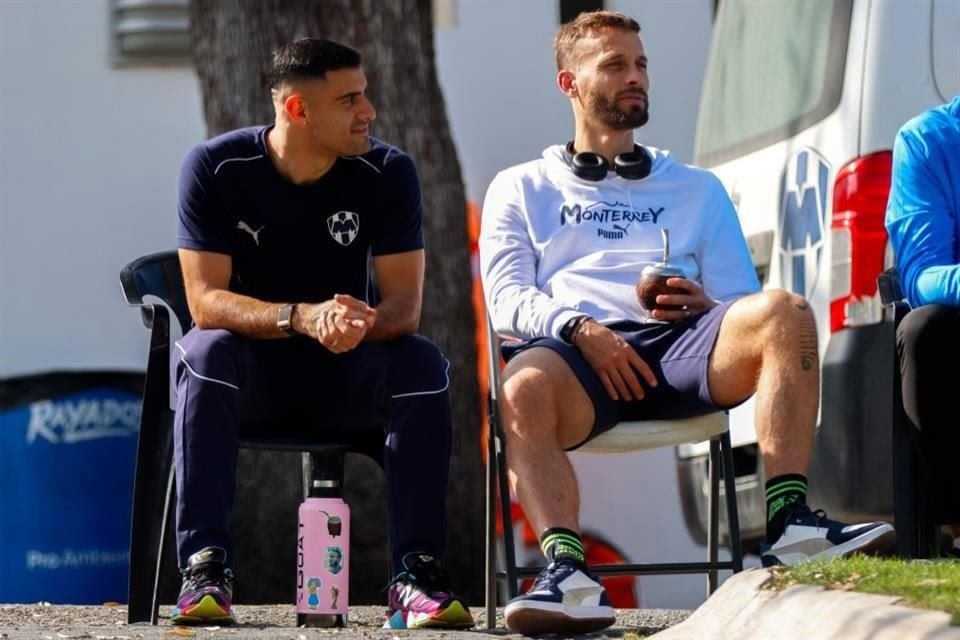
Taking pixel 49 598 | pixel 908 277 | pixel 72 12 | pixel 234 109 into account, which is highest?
pixel 72 12

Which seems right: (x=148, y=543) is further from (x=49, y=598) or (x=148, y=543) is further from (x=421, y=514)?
(x=49, y=598)

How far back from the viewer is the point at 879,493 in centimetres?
589

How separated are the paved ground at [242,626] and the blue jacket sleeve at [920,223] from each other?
1010 mm

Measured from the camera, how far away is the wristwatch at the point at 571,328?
212 inches

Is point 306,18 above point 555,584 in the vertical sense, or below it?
above

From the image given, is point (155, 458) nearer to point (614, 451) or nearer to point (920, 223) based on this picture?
point (614, 451)

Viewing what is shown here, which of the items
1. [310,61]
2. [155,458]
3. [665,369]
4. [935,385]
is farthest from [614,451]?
[310,61]

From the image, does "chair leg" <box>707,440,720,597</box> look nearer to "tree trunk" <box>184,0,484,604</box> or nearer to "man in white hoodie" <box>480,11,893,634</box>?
"man in white hoodie" <box>480,11,893,634</box>

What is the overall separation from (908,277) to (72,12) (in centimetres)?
530

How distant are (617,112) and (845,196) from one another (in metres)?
0.64

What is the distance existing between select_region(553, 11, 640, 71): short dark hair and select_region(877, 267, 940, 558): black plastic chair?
1.16 meters

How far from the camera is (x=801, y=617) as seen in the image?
403 centimetres

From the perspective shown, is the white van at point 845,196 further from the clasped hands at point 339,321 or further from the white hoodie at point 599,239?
the clasped hands at point 339,321

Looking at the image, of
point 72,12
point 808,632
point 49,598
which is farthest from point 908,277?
point 72,12
